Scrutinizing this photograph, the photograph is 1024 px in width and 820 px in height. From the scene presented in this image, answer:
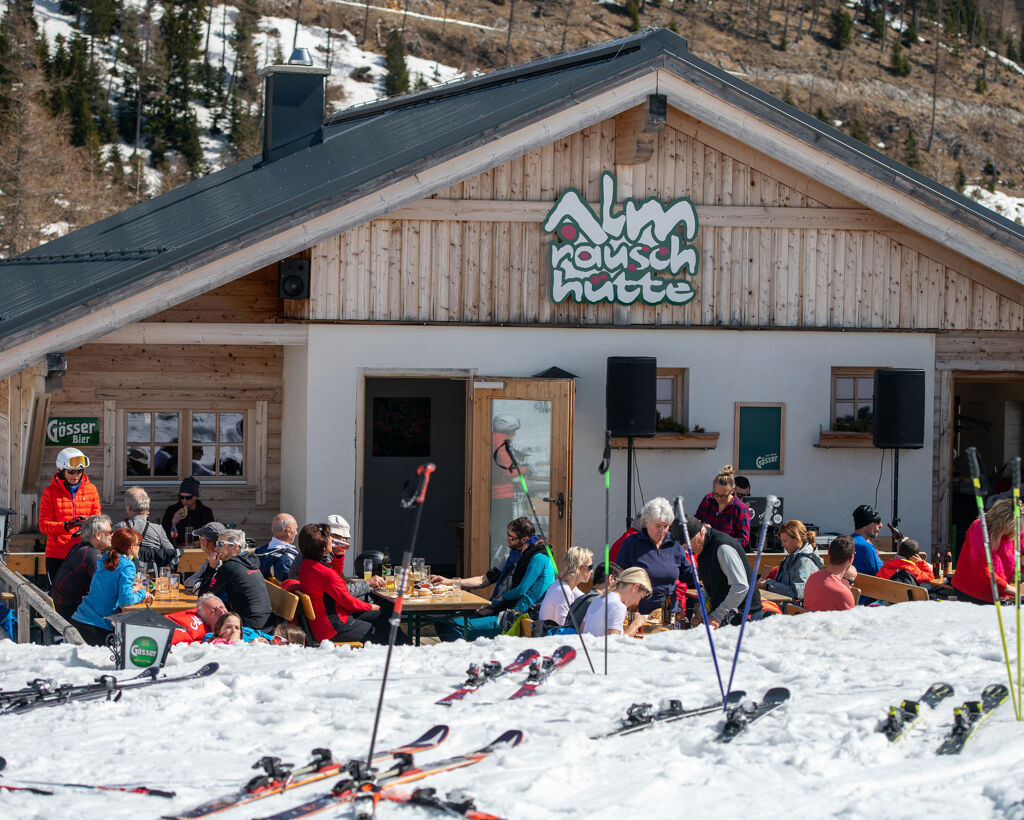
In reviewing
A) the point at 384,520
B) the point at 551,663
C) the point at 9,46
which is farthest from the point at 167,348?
the point at 9,46

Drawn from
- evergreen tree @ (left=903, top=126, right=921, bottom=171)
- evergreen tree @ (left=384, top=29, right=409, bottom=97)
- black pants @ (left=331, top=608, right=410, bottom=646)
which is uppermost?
evergreen tree @ (left=384, top=29, right=409, bottom=97)

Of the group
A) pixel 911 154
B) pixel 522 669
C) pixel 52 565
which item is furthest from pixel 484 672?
pixel 911 154

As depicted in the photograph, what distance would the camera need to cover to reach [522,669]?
21.2ft

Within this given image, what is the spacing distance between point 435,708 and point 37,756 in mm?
1641

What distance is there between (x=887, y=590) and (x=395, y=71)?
3123 inches

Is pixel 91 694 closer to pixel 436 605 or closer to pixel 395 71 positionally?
pixel 436 605

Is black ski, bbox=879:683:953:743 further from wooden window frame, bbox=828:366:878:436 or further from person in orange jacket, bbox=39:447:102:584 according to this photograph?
wooden window frame, bbox=828:366:878:436

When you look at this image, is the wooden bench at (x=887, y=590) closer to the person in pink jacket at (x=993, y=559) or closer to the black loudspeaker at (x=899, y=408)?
the person in pink jacket at (x=993, y=559)

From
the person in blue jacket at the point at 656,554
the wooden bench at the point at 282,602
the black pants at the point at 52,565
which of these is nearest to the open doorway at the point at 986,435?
the person in blue jacket at the point at 656,554

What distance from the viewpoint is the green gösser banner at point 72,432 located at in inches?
520

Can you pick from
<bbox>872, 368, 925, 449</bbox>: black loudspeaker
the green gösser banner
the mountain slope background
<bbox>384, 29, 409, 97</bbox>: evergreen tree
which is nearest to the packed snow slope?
<bbox>872, 368, 925, 449</bbox>: black loudspeaker

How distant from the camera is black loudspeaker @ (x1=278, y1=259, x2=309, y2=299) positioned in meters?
11.7

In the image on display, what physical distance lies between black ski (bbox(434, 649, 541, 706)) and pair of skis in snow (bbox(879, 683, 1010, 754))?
6.07ft

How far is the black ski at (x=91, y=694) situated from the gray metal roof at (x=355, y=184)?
14.6 feet
